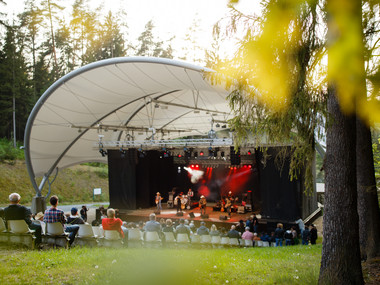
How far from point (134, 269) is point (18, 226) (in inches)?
89.5

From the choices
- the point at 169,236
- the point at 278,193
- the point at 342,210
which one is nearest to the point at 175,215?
the point at 278,193

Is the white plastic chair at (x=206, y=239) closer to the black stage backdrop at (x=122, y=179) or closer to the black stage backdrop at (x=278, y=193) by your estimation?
the black stage backdrop at (x=278, y=193)

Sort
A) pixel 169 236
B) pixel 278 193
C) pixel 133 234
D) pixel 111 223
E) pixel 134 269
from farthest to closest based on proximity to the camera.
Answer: pixel 278 193 < pixel 169 236 < pixel 133 234 < pixel 111 223 < pixel 134 269

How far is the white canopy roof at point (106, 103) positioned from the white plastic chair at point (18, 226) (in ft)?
23.5

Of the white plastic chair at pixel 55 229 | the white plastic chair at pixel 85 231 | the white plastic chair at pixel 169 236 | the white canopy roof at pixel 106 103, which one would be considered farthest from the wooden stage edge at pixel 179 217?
the white plastic chair at pixel 55 229

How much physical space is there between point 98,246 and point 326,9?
538 cm

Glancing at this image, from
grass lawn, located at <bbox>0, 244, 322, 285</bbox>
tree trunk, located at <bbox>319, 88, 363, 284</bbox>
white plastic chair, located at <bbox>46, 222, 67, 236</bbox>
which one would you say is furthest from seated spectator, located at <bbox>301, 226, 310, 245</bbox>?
white plastic chair, located at <bbox>46, 222, 67, 236</bbox>

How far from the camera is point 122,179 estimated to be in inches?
724

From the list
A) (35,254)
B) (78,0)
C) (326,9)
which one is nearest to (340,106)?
(326,9)

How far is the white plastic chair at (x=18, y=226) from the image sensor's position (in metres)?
5.08

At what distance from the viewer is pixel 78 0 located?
35.4 metres

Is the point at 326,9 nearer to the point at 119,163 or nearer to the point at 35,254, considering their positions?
the point at 35,254

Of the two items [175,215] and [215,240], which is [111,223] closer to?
[215,240]

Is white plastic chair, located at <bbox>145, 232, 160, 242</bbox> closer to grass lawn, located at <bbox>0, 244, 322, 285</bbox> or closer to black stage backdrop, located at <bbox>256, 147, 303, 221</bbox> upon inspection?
grass lawn, located at <bbox>0, 244, 322, 285</bbox>
